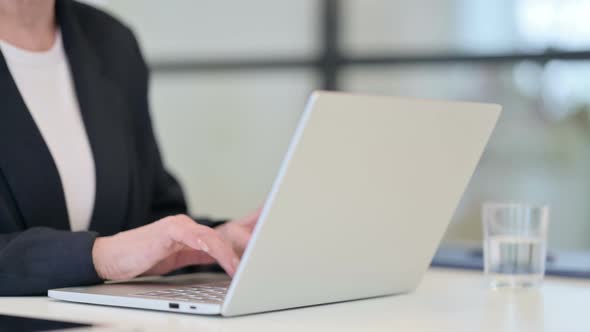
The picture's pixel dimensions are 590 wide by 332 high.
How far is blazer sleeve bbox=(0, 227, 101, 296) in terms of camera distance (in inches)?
48.1

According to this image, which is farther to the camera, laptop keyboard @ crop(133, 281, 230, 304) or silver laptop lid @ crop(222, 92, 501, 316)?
laptop keyboard @ crop(133, 281, 230, 304)

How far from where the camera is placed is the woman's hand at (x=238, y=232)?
56.1 inches

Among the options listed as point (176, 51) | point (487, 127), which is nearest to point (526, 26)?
point (176, 51)

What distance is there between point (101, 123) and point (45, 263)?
0.49 meters

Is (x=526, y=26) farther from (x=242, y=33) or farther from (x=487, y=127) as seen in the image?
(x=487, y=127)

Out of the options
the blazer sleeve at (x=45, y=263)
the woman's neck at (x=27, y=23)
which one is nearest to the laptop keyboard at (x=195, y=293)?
the blazer sleeve at (x=45, y=263)

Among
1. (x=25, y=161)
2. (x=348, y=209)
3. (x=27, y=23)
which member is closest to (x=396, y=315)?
(x=348, y=209)

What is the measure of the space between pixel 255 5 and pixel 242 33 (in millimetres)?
161

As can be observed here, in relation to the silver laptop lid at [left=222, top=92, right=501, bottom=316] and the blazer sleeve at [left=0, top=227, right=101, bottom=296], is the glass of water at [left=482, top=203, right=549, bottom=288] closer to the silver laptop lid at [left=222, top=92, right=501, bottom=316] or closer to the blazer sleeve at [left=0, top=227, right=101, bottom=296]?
the silver laptop lid at [left=222, top=92, right=501, bottom=316]

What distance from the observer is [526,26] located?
4.05 meters

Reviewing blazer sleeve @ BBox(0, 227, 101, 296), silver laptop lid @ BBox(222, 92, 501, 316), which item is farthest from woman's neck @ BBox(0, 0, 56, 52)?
silver laptop lid @ BBox(222, 92, 501, 316)

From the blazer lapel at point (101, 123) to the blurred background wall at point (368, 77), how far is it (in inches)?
102

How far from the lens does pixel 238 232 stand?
1432 millimetres

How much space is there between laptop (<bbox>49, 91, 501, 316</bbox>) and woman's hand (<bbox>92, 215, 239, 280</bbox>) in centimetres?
3
